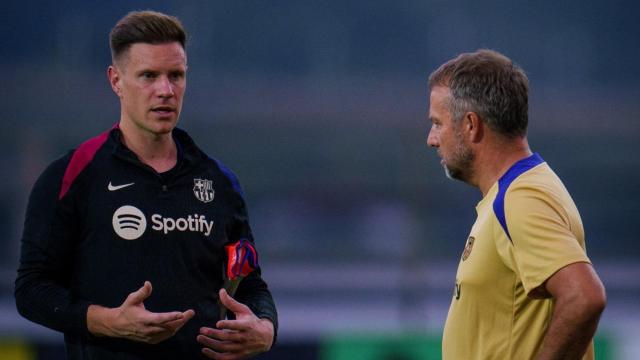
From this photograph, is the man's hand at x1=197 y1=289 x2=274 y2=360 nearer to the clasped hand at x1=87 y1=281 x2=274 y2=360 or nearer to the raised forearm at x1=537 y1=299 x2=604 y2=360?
the clasped hand at x1=87 y1=281 x2=274 y2=360

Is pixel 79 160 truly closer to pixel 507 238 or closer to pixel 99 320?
pixel 99 320

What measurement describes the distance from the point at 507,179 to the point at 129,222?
87cm

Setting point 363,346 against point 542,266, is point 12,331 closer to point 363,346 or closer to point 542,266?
point 363,346

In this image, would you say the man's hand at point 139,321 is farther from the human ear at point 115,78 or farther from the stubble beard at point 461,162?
the stubble beard at point 461,162

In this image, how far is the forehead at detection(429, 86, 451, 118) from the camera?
2.15 metres

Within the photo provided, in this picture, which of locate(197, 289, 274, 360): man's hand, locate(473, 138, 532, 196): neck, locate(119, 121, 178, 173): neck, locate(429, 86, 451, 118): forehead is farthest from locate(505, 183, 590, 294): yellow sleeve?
locate(119, 121, 178, 173): neck

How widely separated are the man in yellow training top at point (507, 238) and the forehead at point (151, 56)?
63 cm

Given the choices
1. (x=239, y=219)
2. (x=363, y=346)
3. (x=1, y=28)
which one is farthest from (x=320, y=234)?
(x=239, y=219)

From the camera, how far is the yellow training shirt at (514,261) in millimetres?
1878

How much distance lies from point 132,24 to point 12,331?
9.30ft

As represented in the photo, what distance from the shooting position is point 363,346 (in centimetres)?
413

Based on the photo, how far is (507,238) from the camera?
76.7 inches

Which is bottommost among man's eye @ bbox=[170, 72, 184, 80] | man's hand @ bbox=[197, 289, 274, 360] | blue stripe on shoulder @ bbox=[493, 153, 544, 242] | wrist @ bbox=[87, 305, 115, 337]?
man's hand @ bbox=[197, 289, 274, 360]

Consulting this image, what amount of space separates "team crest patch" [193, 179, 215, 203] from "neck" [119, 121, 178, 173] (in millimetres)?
76
